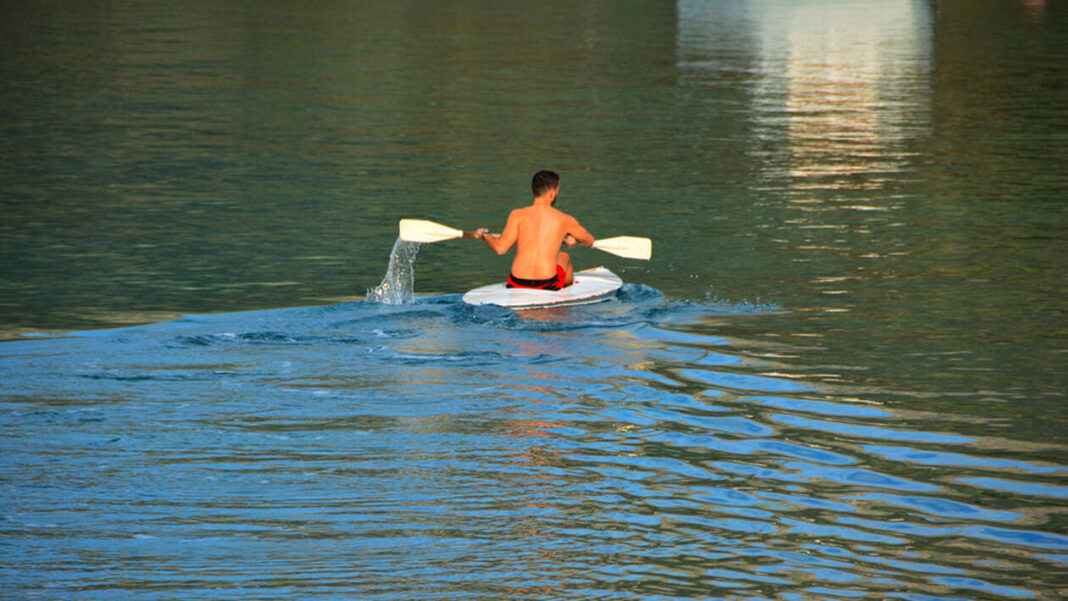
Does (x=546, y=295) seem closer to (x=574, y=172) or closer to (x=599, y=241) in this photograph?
(x=599, y=241)

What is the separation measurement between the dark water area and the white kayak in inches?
6.6

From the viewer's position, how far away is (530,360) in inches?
414

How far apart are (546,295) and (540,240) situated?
23.5 inches

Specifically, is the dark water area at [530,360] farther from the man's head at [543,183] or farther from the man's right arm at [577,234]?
the man's head at [543,183]

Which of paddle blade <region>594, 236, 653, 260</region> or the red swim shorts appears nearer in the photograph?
the red swim shorts

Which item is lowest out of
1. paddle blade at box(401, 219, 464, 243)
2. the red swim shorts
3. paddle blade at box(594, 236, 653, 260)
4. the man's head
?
the red swim shorts

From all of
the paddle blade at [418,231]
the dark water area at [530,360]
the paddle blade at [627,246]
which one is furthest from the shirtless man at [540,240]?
the paddle blade at [418,231]

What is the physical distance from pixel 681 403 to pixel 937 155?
544 inches

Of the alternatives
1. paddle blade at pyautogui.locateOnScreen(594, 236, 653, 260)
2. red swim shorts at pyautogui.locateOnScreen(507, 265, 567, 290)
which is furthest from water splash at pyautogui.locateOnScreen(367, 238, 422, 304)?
paddle blade at pyautogui.locateOnScreen(594, 236, 653, 260)

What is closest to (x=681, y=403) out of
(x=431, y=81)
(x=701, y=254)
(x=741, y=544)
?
(x=741, y=544)

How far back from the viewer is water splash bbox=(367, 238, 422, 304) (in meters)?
12.7

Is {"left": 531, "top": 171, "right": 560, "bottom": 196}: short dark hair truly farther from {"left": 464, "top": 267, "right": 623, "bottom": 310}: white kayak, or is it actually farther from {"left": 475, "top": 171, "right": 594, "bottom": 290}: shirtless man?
{"left": 464, "top": 267, "right": 623, "bottom": 310}: white kayak

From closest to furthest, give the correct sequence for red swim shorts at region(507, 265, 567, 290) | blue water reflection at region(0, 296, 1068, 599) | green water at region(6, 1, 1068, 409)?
blue water reflection at region(0, 296, 1068, 599), red swim shorts at region(507, 265, 567, 290), green water at region(6, 1, 1068, 409)

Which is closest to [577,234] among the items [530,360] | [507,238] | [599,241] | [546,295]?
[599,241]
